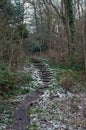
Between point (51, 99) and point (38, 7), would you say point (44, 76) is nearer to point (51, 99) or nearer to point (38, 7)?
point (51, 99)

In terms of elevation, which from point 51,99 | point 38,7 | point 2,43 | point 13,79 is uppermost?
point 38,7

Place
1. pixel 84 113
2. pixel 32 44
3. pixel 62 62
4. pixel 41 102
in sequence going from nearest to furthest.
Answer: pixel 84 113 → pixel 41 102 → pixel 62 62 → pixel 32 44

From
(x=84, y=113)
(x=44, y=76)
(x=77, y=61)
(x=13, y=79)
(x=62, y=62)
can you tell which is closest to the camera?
(x=84, y=113)

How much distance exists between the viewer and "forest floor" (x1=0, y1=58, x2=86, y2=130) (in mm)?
8102

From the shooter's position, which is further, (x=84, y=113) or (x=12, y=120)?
(x=84, y=113)

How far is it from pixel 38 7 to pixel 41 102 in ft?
78.6

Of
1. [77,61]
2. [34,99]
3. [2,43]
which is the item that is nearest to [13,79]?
[34,99]

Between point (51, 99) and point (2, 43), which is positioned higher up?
point (2, 43)

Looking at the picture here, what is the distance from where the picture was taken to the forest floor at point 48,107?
8.10 metres

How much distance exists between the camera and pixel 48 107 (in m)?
10.1

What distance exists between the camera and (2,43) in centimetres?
1419

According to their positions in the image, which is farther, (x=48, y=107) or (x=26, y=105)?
(x=26, y=105)

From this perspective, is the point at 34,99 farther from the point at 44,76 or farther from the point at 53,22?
the point at 53,22

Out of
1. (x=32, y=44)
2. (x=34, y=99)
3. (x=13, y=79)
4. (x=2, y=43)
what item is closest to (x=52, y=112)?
(x=34, y=99)
